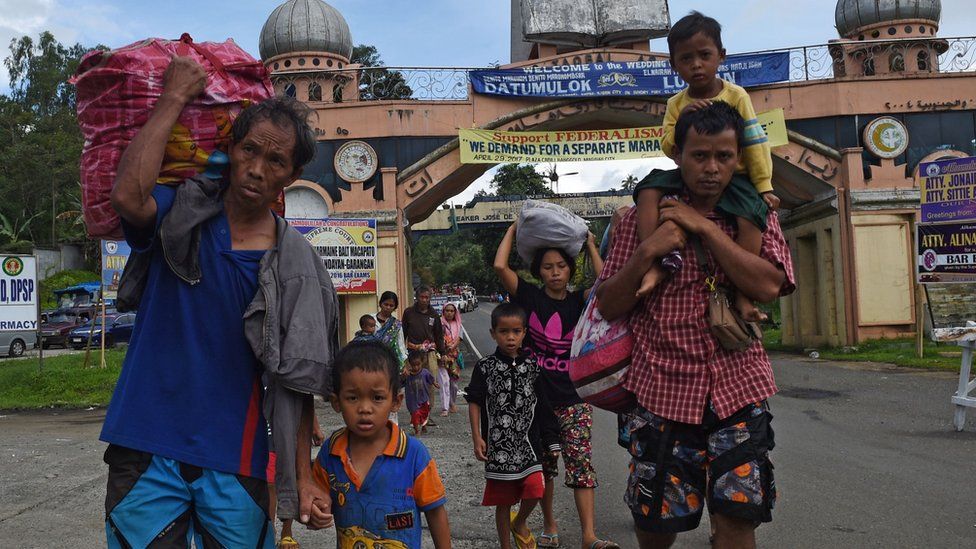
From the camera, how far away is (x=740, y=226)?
2.96 metres

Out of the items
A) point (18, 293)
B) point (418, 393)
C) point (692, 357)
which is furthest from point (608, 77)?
point (692, 357)

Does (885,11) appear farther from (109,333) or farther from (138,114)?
(109,333)

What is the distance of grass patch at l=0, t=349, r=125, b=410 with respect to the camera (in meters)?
14.0

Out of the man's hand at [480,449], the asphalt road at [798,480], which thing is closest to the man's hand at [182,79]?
the man's hand at [480,449]

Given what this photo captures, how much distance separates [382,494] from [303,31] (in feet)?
60.7

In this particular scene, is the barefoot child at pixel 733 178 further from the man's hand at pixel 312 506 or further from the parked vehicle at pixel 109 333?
the parked vehicle at pixel 109 333

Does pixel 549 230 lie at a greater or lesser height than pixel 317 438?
greater

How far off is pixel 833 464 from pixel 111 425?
19.9 feet

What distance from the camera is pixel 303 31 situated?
19.9 m

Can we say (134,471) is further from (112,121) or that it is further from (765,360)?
(765,360)

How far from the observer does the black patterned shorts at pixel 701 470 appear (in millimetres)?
2777

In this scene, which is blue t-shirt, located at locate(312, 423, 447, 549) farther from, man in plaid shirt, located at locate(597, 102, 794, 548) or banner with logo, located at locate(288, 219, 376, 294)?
banner with logo, located at locate(288, 219, 376, 294)

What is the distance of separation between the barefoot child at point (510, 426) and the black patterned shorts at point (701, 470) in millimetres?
1789

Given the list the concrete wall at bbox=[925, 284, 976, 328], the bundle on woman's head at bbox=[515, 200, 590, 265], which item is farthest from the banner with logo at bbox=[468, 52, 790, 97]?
the bundle on woman's head at bbox=[515, 200, 590, 265]
